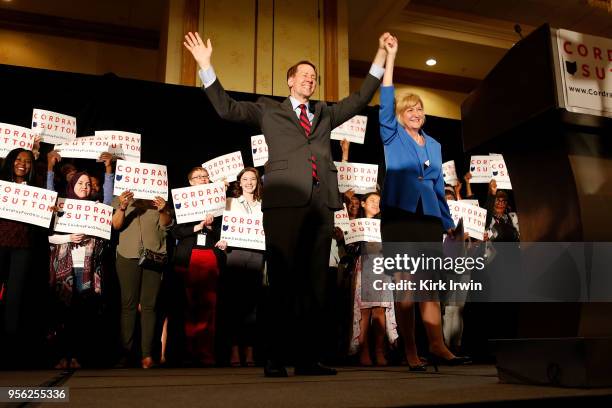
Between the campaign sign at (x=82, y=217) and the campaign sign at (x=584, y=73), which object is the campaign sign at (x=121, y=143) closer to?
the campaign sign at (x=82, y=217)

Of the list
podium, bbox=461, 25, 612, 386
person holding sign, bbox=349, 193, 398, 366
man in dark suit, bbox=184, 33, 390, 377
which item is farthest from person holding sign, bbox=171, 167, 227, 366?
podium, bbox=461, 25, 612, 386

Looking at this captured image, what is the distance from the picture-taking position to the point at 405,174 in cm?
245

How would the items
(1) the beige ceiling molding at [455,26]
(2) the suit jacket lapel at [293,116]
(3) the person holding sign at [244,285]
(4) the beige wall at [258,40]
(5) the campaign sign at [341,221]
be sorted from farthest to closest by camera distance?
(1) the beige ceiling molding at [455,26]
(4) the beige wall at [258,40]
(5) the campaign sign at [341,221]
(3) the person holding sign at [244,285]
(2) the suit jacket lapel at [293,116]

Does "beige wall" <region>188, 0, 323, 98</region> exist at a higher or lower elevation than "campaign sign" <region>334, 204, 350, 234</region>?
higher

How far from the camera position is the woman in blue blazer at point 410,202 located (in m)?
2.39

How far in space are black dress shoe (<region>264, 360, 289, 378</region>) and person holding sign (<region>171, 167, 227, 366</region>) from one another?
1.92 meters

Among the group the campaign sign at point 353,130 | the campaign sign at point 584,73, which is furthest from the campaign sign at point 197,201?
the campaign sign at point 584,73

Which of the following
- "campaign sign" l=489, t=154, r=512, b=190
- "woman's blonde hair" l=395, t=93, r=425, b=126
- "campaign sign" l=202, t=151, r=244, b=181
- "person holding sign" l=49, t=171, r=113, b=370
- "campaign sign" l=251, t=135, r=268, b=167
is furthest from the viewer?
"campaign sign" l=489, t=154, r=512, b=190

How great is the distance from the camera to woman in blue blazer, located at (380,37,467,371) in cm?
239

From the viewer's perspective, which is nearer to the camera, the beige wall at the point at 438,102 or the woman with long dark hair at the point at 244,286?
the woman with long dark hair at the point at 244,286

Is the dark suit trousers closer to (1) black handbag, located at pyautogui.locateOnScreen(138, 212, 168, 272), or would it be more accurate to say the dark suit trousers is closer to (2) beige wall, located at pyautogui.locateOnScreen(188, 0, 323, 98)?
(1) black handbag, located at pyautogui.locateOnScreen(138, 212, 168, 272)

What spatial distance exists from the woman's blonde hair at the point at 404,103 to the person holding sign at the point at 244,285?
1718 mm

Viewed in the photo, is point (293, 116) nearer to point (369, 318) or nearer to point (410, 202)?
point (410, 202)
